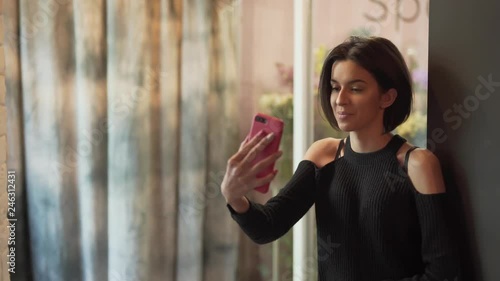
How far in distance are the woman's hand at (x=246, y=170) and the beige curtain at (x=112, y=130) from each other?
45 centimetres

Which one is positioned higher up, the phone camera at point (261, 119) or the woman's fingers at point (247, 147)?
the phone camera at point (261, 119)

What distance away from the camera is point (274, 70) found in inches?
55.4

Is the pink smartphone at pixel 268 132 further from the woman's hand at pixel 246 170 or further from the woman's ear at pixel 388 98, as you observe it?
the woman's ear at pixel 388 98

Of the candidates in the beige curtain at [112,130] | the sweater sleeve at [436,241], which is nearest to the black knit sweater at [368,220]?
the sweater sleeve at [436,241]

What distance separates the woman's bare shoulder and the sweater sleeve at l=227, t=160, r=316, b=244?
1 centimetres

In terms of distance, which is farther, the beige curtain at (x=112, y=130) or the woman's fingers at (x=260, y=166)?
the beige curtain at (x=112, y=130)

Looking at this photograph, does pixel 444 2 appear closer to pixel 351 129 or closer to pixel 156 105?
pixel 351 129

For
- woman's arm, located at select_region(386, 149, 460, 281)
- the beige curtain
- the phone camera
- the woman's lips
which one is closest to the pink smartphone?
the phone camera

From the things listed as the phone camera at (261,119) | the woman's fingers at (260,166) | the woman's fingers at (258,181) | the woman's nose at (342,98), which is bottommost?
the woman's fingers at (258,181)

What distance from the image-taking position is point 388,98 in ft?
2.88

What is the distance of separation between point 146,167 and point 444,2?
0.81m

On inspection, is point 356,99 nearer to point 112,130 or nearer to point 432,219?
point 432,219

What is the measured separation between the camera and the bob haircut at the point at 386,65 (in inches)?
33.7

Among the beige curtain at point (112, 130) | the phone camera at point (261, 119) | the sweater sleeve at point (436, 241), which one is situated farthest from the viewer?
the beige curtain at point (112, 130)
